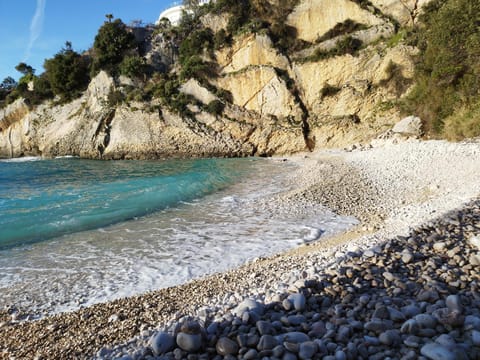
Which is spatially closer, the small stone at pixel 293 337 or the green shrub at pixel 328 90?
the small stone at pixel 293 337

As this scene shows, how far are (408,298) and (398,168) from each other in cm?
1107

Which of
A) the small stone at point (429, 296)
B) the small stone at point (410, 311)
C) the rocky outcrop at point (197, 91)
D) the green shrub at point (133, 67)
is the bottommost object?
the small stone at point (410, 311)

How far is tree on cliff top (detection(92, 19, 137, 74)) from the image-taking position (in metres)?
34.4

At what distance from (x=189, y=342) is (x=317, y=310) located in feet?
5.14

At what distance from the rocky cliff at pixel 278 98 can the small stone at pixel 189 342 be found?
79.6 ft

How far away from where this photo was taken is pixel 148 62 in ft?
112

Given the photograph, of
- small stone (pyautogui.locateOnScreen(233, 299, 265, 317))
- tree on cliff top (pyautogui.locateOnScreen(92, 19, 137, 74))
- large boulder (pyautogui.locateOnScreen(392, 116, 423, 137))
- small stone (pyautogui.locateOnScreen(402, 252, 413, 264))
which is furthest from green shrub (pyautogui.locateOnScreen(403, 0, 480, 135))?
tree on cliff top (pyautogui.locateOnScreen(92, 19, 137, 74))

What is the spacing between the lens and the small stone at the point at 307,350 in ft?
8.73

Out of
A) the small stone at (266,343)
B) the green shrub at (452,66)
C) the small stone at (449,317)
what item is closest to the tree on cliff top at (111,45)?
the green shrub at (452,66)

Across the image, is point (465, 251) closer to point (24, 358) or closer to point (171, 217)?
point (24, 358)

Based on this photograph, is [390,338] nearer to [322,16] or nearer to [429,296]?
[429,296]

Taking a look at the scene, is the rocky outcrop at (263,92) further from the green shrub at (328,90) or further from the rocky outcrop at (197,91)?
the green shrub at (328,90)

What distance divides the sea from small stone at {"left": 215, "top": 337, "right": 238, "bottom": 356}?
9.32ft

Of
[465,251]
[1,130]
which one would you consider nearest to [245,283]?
[465,251]
